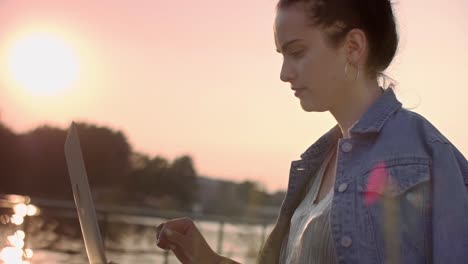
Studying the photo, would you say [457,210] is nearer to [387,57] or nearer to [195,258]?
[387,57]

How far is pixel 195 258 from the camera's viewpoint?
2234 mm

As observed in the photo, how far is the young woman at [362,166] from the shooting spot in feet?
5.72

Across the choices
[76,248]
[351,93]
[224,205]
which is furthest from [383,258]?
[224,205]

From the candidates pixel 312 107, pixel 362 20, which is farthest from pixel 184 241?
pixel 362 20

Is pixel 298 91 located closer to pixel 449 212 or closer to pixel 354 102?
pixel 354 102

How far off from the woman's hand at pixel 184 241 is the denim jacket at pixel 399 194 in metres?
0.51

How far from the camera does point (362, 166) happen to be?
6.26 feet

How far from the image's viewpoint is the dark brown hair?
2.00m

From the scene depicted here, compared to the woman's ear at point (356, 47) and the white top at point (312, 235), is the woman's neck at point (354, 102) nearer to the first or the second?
the woman's ear at point (356, 47)

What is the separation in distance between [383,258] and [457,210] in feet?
0.67

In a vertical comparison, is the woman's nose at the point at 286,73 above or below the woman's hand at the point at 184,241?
above

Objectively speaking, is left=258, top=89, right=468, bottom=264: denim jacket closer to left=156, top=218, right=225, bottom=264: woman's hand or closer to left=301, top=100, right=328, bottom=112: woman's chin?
left=301, top=100, right=328, bottom=112: woman's chin

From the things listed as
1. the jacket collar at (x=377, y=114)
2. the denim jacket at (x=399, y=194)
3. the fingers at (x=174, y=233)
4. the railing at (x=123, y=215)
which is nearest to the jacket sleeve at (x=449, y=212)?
the denim jacket at (x=399, y=194)

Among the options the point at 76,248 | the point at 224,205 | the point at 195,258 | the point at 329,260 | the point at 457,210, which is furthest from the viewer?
the point at 224,205
